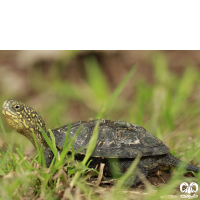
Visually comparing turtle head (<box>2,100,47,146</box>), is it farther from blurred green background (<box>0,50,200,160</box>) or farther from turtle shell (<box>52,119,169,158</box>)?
blurred green background (<box>0,50,200,160</box>)

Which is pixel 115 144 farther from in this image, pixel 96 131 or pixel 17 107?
pixel 17 107

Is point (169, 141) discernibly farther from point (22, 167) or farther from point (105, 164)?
point (22, 167)

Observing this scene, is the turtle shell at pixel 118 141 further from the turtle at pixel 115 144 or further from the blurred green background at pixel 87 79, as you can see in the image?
the blurred green background at pixel 87 79

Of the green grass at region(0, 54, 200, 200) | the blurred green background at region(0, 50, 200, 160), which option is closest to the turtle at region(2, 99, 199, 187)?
the green grass at region(0, 54, 200, 200)

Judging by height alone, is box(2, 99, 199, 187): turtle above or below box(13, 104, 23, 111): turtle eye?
below

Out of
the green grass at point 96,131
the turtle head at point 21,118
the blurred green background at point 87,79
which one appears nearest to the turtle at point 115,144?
the turtle head at point 21,118

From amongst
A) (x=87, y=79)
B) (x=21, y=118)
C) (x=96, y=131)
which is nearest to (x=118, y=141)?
(x=96, y=131)

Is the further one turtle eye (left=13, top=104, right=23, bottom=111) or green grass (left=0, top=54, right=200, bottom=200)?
turtle eye (left=13, top=104, right=23, bottom=111)
